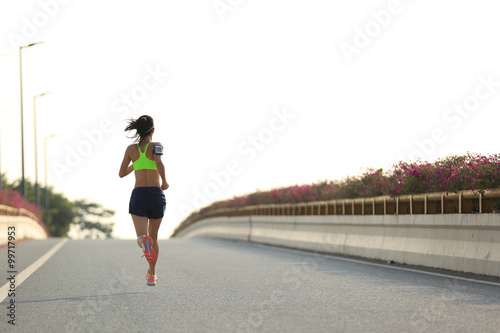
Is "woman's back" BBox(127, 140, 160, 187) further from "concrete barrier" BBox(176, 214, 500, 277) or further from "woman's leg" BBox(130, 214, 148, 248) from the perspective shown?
"concrete barrier" BBox(176, 214, 500, 277)

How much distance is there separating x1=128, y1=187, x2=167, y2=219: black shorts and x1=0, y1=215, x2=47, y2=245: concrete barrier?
13.8m

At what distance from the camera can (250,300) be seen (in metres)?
9.88

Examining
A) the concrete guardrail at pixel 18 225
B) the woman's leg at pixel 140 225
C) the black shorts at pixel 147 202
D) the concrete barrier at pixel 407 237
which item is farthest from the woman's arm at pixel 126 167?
the concrete guardrail at pixel 18 225

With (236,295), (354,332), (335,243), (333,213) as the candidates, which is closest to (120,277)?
(236,295)

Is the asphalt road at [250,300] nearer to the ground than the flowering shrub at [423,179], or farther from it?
nearer to the ground

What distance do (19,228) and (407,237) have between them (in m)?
19.5

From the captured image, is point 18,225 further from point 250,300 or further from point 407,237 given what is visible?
point 250,300

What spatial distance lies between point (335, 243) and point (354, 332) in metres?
12.0

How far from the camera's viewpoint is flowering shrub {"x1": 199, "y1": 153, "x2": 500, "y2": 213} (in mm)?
13587

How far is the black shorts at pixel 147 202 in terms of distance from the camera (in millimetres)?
10961

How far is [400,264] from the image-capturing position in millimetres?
15281

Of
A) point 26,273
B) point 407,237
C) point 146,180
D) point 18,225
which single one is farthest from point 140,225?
point 18,225

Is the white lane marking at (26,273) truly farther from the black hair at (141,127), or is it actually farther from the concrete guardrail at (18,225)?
the concrete guardrail at (18,225)

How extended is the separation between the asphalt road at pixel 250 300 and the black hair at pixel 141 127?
78.1 inches
